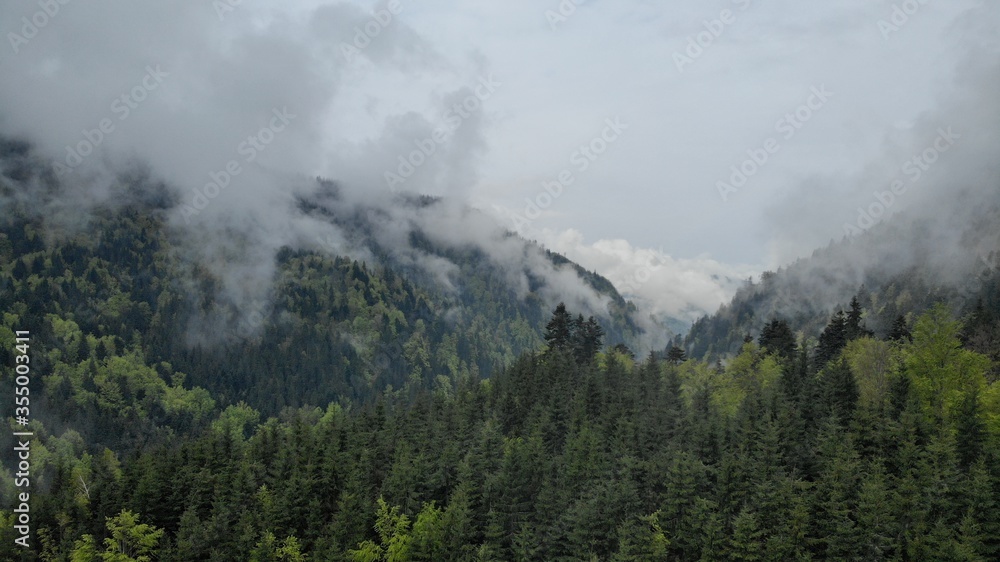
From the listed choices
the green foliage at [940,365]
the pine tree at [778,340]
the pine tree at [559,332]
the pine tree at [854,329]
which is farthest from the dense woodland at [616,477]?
the pine tree at [559,332]

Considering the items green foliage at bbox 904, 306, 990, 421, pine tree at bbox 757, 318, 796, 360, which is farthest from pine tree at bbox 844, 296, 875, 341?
green foliage at bbox 904, 306, 990, 421

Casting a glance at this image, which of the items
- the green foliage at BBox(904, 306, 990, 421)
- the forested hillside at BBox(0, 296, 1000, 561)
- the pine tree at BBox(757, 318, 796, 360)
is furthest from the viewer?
the pine tree at BBox(757, 318, 796, 360)

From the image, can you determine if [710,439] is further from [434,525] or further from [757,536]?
[434,525]

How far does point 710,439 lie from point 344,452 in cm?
5312

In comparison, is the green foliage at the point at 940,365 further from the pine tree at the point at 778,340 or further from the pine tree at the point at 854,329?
the pine tree at the point at 778,340

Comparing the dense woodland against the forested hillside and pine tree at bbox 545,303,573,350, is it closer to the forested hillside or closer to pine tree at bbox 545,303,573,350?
the forested hillside

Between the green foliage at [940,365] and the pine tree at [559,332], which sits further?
the pine tree at [559,332]

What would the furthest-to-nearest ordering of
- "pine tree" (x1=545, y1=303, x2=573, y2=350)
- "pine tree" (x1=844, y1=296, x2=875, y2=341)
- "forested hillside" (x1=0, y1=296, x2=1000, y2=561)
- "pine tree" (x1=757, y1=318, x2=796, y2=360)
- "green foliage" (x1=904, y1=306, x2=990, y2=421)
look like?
"pine tree" (x1=545, y1=303, x2=573, y2=350), "pine tree" (x1=757, y1=318, x2=796, y2=360), "pine tree" (x1=844, y1=296, x2=875, y2=341), "green foliage" (x1=904, y1=306, x2=990, y2=421), "forested hillside" (x1=0, y1=296, x2=1000, y2=561)

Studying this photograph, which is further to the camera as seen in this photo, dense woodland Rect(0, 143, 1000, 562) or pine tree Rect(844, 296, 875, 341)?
pine tree Rect(844, 296, 875, 341)

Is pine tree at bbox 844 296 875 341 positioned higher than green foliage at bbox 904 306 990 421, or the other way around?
pine tree at bbox 844 296 875 341

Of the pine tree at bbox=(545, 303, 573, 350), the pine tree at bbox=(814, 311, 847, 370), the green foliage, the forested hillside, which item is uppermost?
the pine tree at bbox=(545, 303, 573, 350)

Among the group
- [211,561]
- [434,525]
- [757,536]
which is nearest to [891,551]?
[757,536]

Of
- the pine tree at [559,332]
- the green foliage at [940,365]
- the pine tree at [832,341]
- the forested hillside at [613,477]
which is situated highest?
the pine tree at [559,332]

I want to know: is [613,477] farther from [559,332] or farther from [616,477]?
[559,332]
